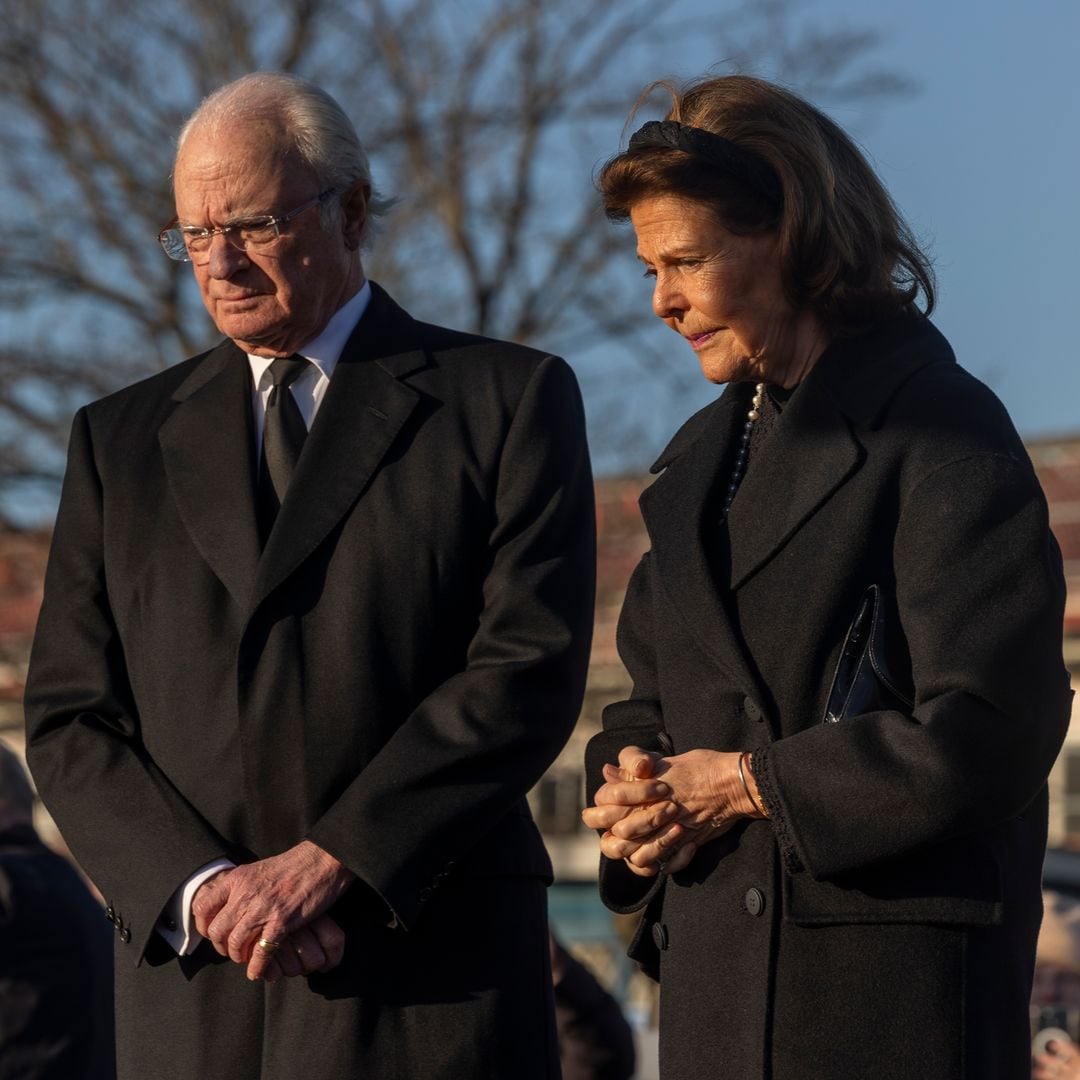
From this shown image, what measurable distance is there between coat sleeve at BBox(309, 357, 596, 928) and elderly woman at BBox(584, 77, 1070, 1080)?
0.14 metres

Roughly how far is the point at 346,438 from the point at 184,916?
0.82 m

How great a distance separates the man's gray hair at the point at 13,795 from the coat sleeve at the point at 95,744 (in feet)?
6.53

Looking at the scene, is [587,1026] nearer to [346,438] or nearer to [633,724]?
[633,724]

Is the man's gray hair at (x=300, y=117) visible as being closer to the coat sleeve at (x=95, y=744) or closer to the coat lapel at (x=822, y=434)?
the coat sleeve at (x=95, y=744)

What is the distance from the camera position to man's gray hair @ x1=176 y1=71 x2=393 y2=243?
145 inches

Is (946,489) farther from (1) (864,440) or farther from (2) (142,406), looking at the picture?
(2) (142,406)

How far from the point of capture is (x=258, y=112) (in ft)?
12.1

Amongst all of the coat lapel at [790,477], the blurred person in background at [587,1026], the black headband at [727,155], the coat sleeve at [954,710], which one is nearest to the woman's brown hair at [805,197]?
the black headband at [727,155]

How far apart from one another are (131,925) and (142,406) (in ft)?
3.15

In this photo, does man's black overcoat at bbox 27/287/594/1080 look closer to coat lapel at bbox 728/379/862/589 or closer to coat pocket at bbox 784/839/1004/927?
coat lapel at bbox 728/379/862/589

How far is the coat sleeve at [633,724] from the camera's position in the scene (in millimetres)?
3395

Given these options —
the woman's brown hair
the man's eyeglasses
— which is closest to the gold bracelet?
the woman's brown hair

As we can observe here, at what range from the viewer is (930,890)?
293 centimetres

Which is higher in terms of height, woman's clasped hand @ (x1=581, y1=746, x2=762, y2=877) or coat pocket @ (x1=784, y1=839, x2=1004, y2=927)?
woman's clasped hand @ (x1=581, y1=746, x2=762, y2=877)
